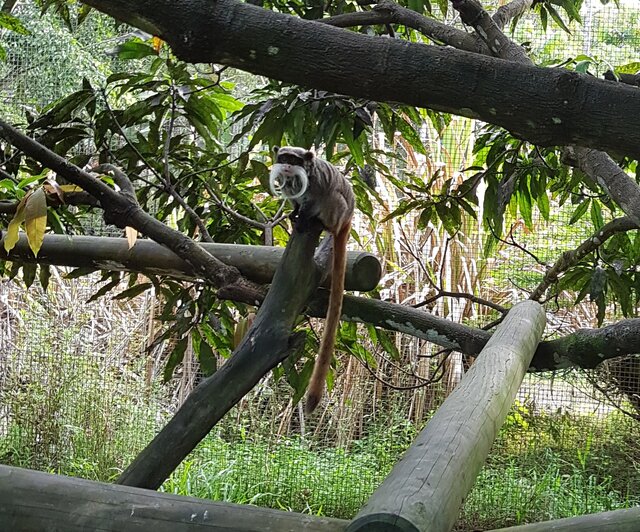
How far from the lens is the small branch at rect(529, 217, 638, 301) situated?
6.32 ft

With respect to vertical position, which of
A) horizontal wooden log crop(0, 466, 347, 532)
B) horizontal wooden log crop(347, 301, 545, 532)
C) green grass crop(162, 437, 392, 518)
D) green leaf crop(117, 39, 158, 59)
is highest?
green leaf crop(117, 39, 158, 59)

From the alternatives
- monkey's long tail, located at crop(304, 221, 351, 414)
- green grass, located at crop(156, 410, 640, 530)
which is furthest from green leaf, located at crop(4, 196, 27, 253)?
green grass, located at crop(156, 410, 640, 530)

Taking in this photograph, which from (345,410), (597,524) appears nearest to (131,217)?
(597,524)

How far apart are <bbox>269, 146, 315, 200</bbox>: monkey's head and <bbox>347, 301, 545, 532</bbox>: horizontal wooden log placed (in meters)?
0.69

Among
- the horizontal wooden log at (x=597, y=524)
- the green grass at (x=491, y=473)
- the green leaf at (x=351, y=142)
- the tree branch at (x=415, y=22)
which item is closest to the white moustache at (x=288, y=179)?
the green leaf at (x=351, y=142)

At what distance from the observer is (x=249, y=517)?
0.63 metres

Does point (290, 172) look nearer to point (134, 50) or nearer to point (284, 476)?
point (134, 50)

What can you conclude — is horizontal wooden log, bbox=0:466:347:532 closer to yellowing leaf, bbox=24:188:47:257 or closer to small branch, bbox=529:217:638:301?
yellowing leaf, bbox=24:188:47:257

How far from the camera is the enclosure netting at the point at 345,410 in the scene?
3.30 meters

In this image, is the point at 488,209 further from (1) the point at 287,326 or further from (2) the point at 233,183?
(1) the point at 287,326

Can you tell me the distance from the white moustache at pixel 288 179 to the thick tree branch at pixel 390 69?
1.30 meters

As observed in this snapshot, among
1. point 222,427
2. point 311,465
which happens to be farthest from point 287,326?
point 222,427

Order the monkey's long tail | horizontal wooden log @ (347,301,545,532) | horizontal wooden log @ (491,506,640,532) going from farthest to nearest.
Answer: the monkey's long tail < horizontal wooden log @ (491,506,640,532) < horizontal wooden log @ (347,301,545,532)

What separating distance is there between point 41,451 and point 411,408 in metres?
1.77
